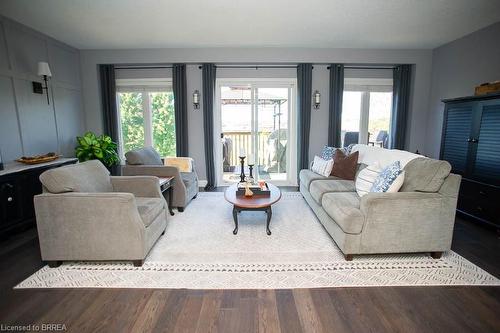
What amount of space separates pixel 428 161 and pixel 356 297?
1.51 metres

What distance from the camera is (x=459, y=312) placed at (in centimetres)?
169

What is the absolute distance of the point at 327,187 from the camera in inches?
124

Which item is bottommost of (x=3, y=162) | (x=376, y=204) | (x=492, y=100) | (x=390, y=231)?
(x=390, y=231)

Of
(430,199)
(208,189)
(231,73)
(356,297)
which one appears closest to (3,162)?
(208,189)

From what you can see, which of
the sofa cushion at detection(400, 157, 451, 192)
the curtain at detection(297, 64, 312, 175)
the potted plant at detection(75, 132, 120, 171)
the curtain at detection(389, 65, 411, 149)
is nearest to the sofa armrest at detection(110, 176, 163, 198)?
the potted plant at detection(75, 132, 120, 171)

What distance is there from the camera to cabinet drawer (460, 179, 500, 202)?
2814 mm

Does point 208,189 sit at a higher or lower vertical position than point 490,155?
lower

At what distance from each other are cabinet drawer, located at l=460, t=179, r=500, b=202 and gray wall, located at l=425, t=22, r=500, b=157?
161 centimetres

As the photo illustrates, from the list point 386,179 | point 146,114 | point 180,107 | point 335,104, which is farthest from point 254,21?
point 146,114

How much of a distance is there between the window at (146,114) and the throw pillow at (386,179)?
3.94 metres

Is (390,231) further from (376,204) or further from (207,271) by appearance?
(207,271)

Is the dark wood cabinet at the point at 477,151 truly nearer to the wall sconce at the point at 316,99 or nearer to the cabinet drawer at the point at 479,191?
the cabinet drawer at the point at 479,191

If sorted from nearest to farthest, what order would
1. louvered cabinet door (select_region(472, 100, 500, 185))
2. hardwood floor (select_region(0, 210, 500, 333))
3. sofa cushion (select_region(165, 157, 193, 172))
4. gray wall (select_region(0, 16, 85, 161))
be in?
1. hardwood floor (select_region(0, 210, 500, 333))
2. louvered cabinet door (select_region(472, 100, 500, 185))
3. gray wall (select_region(0, 16, 85, 161))
4. sofa cushion (select_region(165, 157, 193, 172))

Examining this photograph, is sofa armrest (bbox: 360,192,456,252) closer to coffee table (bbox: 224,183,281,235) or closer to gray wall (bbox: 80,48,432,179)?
coffee table (bbox: 224,183,281,235)
